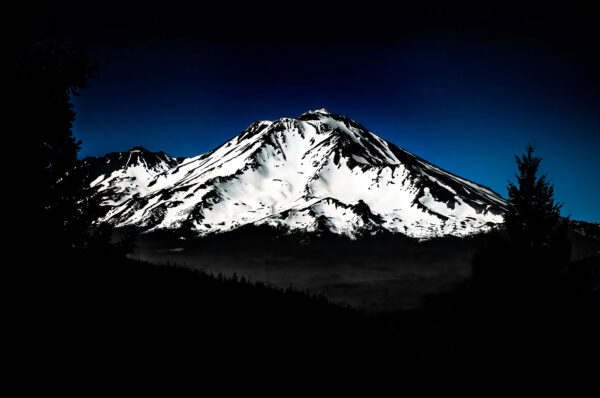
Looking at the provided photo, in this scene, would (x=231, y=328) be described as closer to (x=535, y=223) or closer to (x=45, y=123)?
(x=45, y=123)

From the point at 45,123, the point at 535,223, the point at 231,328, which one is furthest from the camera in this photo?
the point at 535,223

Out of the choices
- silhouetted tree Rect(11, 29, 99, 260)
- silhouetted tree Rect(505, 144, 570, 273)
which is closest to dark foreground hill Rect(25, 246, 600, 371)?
silhouetted tree Rect(11, 29, 99, 260)

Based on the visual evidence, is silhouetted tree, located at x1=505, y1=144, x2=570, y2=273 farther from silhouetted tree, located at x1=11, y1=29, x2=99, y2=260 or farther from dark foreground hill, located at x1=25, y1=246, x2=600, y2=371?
silhouetted tree, located at x1=11, y1=29, x2=99, y2=260

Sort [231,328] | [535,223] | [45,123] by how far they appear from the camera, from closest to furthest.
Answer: [45,123] → [231,328] → [535,223]

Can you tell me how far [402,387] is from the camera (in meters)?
8.75

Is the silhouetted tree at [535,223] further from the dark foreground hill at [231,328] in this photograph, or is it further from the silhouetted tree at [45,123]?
the silhouetted tree at [45,123]

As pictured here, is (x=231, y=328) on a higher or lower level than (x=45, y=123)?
lower

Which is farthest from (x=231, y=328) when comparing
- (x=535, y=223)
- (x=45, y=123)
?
(x=535, y=223)

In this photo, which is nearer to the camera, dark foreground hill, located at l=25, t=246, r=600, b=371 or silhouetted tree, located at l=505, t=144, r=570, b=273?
dark foreground hill, located at l=25, t=246, r=600, b=371

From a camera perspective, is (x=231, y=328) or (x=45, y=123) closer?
(x=45, y=123)

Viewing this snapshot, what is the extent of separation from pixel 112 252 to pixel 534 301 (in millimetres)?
20835

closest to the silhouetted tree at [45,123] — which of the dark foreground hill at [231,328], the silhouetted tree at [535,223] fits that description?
the dark foreground hill at [231,328]

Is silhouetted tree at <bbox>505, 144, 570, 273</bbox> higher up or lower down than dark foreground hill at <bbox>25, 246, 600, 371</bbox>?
higher up

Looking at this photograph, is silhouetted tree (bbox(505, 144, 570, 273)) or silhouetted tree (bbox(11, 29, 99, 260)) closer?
silhouetted tree (bbox(11, 29, 99, 260))
